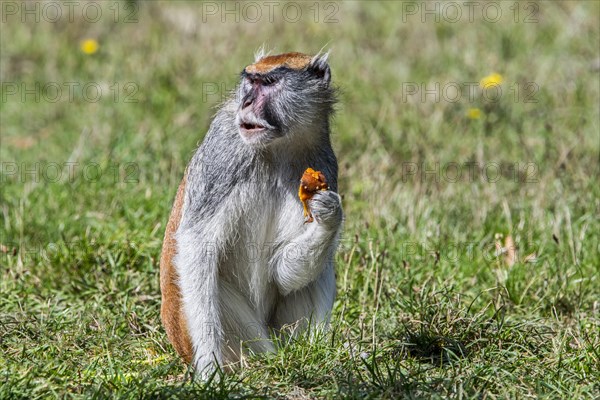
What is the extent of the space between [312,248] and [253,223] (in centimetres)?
30

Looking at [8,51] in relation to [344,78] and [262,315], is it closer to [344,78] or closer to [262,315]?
[344,78]

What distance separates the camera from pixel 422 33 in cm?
789

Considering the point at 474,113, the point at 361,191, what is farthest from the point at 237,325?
the point at 474,113

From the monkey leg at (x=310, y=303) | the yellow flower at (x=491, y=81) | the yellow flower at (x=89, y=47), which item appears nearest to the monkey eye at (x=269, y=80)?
the monkey leg at (x=310, y=303)

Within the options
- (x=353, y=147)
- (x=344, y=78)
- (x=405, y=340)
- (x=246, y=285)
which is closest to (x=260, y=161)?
(x=246, y=285)

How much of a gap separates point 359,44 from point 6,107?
9.68 ft

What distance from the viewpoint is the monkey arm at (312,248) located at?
3736mm

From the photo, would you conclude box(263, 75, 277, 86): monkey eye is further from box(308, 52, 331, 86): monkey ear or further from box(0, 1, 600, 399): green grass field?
box(0, 1, 600, 399): green grass field

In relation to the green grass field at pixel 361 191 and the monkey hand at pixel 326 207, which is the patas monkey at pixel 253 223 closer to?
the monkey hand at pixel 326 207

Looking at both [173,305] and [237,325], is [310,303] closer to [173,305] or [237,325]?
[237,325]

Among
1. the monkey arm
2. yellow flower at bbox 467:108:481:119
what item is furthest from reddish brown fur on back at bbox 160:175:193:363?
yellow flower at bbox 467:108:481:119

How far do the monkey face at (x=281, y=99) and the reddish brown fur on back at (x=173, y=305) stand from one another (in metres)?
0.56

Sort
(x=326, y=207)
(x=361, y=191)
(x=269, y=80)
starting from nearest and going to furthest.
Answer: (x=326, y=207) < (x=269, y=80) < (x=361, y=191)

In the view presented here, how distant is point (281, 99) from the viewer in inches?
154
